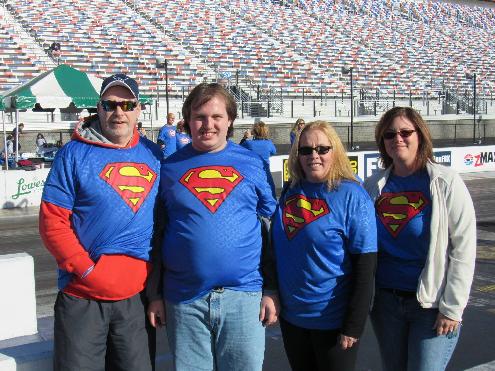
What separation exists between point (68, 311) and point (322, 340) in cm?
109

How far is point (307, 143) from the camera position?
269cm

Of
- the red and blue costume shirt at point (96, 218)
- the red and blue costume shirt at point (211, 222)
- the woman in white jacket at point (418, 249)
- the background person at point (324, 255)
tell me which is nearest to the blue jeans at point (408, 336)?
the woman in white jacket at point (418, 249)

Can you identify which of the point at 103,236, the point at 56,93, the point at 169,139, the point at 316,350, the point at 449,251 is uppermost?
the point at 56,93

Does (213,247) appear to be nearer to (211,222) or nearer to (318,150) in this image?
(211,222)

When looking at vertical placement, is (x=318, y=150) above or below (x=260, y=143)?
above

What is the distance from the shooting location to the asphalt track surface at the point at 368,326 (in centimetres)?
445

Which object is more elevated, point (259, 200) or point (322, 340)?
point (259, 200)

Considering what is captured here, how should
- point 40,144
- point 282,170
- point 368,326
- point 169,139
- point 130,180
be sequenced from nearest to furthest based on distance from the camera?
point 130,180, point 368,326, point 169,139, point 282,170, point 40,144

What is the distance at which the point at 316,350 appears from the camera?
2.68 meters

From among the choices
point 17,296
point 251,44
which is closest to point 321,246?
point 17,296

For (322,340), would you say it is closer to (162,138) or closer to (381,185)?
(381,185)

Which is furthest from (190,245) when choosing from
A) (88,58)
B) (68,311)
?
(88,58)

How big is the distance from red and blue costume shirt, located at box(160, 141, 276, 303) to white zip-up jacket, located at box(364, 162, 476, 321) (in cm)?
72

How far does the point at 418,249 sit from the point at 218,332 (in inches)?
37.4
